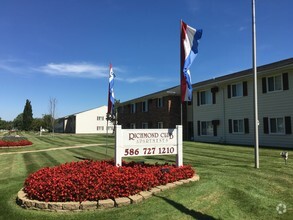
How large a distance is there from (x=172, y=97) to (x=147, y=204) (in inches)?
1053

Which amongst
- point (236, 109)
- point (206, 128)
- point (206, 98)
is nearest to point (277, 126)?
point (236, 109)

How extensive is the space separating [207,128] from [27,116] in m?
94.3

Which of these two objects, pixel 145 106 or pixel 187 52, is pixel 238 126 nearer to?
pixel 187 52

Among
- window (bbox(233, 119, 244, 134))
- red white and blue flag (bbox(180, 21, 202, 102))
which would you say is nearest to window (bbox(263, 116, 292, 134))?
window (bbox(233, 119, 244, 134))

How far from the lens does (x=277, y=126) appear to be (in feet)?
66.6

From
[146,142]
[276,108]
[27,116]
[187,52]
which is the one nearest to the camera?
[146,142]

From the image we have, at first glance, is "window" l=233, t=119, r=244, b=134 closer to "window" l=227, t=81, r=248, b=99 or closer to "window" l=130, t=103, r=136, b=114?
"window" l=227, t=81, r=248, b=99

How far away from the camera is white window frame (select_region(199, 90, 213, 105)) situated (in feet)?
91.0

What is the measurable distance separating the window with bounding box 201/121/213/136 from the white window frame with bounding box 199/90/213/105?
199 centimetres

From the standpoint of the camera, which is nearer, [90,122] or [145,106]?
[145,106]

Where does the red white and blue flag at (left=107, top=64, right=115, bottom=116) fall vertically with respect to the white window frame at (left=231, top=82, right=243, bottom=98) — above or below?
below

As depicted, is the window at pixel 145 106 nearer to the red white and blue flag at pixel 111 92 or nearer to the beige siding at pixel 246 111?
the beige siding at pixel 246 111

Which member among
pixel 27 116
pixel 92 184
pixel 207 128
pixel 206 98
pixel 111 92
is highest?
pixel 27 116

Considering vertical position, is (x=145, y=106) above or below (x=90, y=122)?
above
